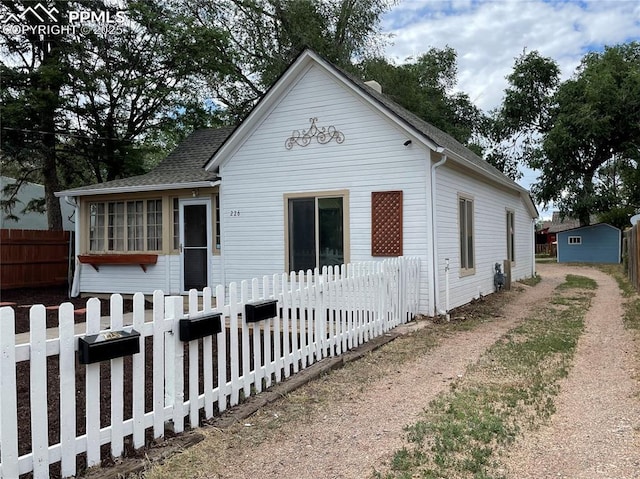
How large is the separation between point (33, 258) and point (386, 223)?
36.2ft

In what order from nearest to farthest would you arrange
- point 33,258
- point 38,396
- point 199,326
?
point 38,396 < point 199,326 < point 33,258

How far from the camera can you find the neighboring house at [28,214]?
19750 mm

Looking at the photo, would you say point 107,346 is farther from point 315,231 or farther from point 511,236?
point 511,236

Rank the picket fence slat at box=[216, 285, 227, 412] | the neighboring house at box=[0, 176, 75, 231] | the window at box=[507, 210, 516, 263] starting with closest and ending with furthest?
the picket fence slat at box=[216, 285, 227, 412], the window at box=[507, 210, 516, 263], the neighboring house at box=[0, 176, 75, 231]

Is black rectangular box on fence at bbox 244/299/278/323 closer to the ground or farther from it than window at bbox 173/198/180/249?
closer to the ground

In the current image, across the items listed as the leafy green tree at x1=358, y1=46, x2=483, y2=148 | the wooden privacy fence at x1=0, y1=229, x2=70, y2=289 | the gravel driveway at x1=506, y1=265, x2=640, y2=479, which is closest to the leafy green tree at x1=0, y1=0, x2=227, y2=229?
the wooden privacy fence at x1=0, y1=229, x2=70, y2=289

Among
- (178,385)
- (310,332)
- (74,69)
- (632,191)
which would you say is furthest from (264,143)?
(632,191)

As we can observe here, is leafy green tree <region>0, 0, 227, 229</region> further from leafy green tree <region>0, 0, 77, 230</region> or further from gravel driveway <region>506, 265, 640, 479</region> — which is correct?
gravel driveway <region>506, 265, 640, 479</region>

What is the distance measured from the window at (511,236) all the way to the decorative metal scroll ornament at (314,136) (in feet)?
25.2

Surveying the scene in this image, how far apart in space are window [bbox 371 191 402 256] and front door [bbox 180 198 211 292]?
13.7 feet

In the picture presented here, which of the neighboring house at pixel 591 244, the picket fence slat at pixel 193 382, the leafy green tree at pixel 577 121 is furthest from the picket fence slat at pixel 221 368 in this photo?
the neighboring house at pixel 591 244

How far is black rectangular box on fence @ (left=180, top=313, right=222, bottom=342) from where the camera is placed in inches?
142

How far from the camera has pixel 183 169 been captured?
1246 centimetres

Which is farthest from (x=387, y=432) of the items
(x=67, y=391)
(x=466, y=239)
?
(x=466, y=239)
